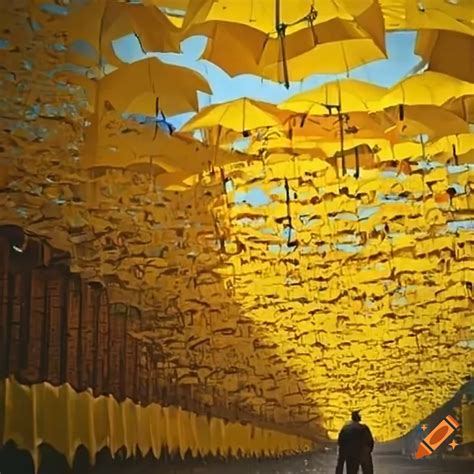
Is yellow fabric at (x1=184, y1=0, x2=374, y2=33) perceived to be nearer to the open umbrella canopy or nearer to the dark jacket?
the open umbrella canopy

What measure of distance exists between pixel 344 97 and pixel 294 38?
26 cm

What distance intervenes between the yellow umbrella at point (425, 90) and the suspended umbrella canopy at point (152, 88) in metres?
0.55

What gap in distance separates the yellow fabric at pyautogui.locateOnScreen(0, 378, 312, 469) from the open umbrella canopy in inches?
34.0

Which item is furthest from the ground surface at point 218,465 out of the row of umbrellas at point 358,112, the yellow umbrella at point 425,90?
the yellow umbrella at point 425,90

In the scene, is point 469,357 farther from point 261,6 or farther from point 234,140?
point 261,6

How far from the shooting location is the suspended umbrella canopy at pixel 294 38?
2.89 meters

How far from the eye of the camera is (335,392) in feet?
10.7

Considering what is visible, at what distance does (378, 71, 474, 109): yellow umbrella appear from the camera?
3.05 meters

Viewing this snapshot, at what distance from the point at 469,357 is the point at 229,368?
752mm

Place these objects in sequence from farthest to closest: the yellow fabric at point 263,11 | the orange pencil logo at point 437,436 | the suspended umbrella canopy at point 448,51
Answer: the orange pencil logo at point 437,436
the suspended umbrella canopy at point 448,51
the yellow fabric at point 263,11

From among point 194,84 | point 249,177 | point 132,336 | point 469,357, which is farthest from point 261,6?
point 469,357

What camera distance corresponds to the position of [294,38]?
294 centimetres

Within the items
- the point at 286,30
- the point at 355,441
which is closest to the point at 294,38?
the point at 286,30

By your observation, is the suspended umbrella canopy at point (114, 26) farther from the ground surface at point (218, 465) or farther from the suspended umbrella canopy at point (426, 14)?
the ground surface at point (218, 465)
